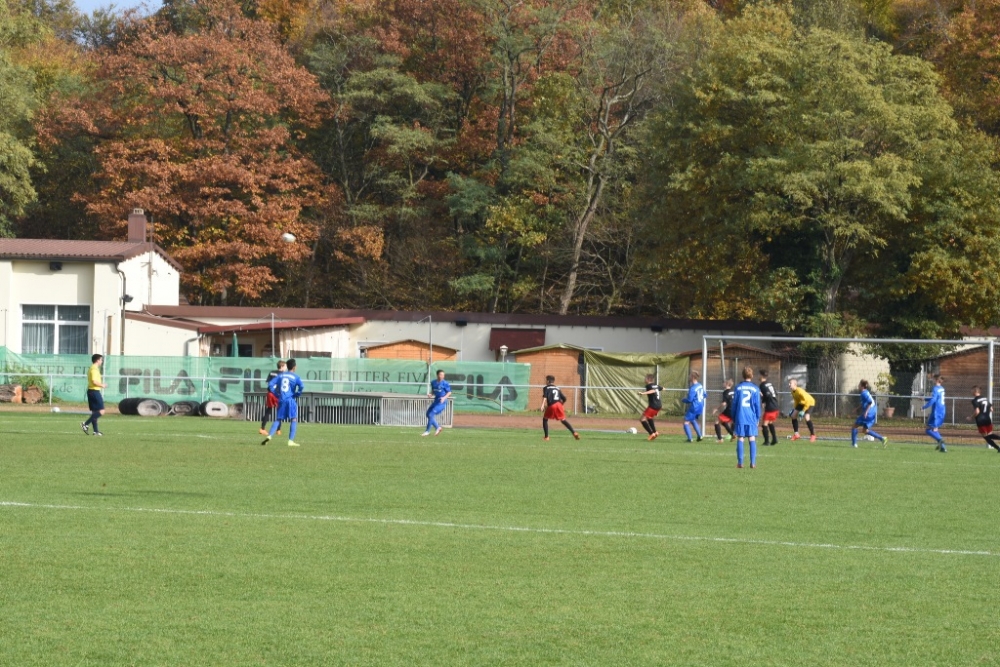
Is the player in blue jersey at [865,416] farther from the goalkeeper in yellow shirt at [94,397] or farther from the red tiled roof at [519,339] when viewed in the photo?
the red tiled roof at [519,339]

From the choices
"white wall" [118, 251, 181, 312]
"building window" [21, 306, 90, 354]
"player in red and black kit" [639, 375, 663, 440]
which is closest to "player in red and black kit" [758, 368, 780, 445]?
"player in red and black kit" [639, 375, 663, 440]

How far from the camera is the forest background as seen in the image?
44406 millimetres

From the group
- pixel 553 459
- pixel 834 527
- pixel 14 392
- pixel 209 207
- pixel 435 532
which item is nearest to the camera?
pixel 435 532

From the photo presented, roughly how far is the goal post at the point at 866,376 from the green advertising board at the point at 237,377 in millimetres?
7579

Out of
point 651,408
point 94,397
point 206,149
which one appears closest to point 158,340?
point 206,149

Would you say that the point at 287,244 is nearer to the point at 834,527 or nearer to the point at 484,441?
the point at 484,441

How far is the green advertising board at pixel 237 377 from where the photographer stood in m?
40.5

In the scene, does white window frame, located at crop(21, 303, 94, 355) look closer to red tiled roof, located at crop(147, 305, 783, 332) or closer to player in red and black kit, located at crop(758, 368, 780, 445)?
red tiled roof, located at crop(147, 305, 783, 332)

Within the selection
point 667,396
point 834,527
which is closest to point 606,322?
point 667,396

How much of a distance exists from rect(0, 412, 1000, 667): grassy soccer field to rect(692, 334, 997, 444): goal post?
53.8 ft

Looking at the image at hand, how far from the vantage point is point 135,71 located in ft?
182

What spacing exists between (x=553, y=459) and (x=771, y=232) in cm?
2342

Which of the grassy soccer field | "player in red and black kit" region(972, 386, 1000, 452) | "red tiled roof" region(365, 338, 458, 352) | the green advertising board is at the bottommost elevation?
the grassy soccer field

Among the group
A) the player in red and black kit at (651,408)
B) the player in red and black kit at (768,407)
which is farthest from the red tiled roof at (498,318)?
the player in red and black kit at (768,407)
